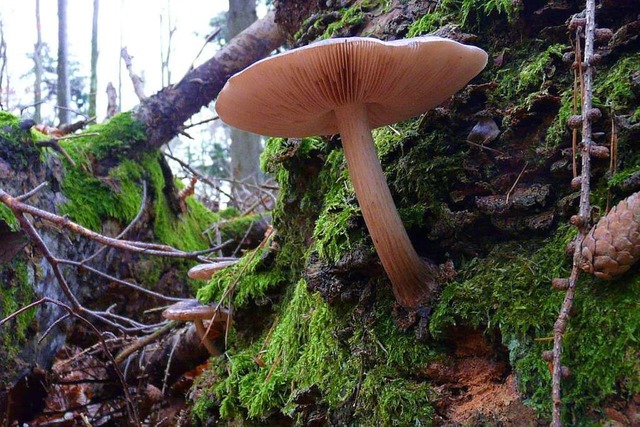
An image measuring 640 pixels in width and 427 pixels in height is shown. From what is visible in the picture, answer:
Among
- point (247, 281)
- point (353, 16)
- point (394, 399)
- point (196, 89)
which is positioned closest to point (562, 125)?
point (394, 399)

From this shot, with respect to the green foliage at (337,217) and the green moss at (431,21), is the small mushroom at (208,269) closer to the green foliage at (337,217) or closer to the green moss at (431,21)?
the green foliage at (337,217)

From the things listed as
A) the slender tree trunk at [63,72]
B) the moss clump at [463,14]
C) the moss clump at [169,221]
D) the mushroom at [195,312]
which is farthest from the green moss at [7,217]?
the slender tree trunk at [63,72]

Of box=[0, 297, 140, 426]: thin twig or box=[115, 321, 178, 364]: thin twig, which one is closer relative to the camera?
box=[0, 297, 140, 426]: thin twig

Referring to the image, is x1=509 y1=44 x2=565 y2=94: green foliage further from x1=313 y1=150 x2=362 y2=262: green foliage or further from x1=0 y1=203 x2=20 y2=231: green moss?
x1=0 y1=203 x2=20 y2=231: green moss

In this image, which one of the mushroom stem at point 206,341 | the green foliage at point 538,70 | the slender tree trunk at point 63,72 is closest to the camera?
the green foliage at point 538,70

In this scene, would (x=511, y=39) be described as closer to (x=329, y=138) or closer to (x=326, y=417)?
(x=329, y=138)

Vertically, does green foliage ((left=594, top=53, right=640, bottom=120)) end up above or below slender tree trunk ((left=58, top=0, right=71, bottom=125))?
below

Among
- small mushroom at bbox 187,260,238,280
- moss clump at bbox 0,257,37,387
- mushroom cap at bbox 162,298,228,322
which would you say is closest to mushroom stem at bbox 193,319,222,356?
mushroom cap at bbox 162,298,228,322
